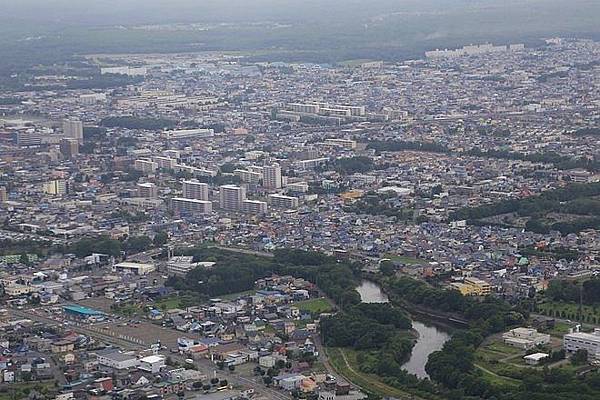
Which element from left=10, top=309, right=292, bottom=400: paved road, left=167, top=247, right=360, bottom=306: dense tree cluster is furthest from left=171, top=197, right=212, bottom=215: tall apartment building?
left=10, top=309, right=292, bottom=400: paved road

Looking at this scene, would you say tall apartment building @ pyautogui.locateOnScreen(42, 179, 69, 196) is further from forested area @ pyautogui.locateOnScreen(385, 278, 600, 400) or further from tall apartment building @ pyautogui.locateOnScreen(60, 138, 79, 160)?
forested area @ pyautogui.locateOnScreen(385, 278, 600, 400)

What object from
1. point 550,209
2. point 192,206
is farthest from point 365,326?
point 192,206

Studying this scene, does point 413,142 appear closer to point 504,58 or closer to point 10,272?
point 10,272

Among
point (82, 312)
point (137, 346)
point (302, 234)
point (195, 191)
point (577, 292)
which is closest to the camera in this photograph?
point (137, 346)

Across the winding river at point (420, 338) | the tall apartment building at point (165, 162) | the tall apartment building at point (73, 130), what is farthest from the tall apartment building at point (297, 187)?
the tall apartment building at point (73, 130)

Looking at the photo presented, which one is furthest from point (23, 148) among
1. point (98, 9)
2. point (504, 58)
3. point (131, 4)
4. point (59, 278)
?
point (131, 4)

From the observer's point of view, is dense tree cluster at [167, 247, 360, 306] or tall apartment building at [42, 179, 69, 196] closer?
Answer: dense tree cluster at [167, 247, 360, 306]

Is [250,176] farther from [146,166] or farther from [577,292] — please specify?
[577,292]
